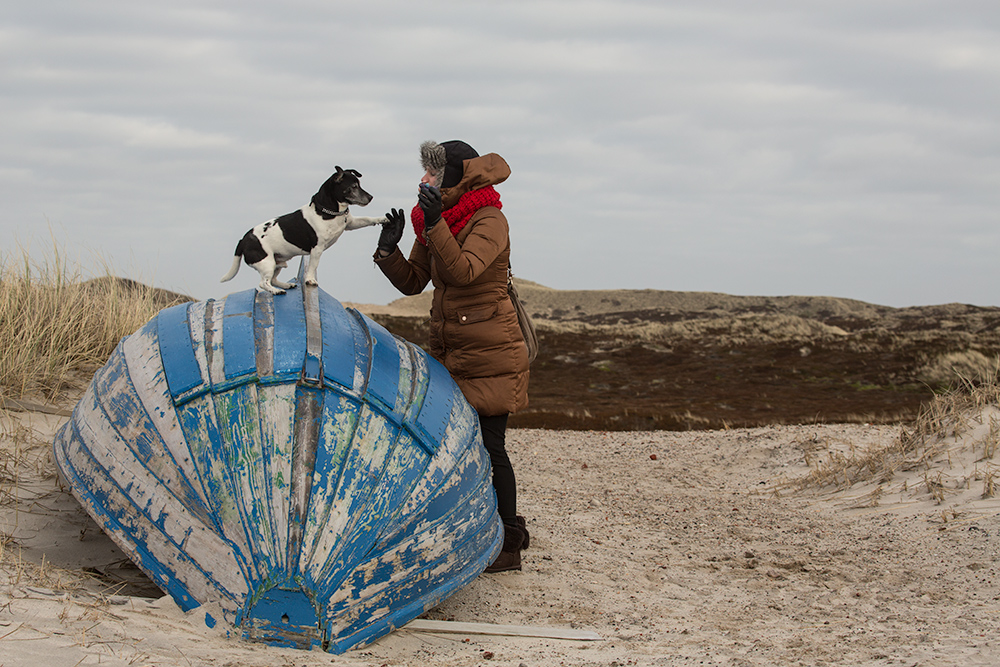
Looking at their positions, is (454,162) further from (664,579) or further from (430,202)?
(664,579)

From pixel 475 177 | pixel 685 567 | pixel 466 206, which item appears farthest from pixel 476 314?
pixel 685 567

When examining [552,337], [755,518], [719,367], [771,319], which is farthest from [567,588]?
[771,319]

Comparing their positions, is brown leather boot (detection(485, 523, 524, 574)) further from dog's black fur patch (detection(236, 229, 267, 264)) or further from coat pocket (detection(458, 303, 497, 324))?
dog's black fur patch (detection(236, 229, 267, 264))

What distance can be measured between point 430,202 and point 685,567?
10.7 feet

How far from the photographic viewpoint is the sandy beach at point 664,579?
331 centimetres

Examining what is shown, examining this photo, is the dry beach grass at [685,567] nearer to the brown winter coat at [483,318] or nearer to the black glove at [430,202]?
the brown winter coat at [483,318]

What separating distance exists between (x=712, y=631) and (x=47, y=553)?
378 centimetres

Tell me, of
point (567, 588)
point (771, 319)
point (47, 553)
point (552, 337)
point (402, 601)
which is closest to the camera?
point (402, 601)

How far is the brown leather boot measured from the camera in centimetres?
514

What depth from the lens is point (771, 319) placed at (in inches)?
1054

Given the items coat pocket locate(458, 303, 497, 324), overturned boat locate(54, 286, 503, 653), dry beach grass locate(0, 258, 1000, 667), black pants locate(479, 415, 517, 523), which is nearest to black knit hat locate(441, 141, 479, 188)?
coat pocket locate(458, 303, 497, 324)

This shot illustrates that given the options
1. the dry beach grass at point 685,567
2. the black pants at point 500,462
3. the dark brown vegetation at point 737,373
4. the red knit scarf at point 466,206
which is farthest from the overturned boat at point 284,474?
the dark brown vegetation at point 737,373

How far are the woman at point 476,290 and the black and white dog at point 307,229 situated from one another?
378 millimetres

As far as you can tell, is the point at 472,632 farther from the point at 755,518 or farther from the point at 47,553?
the point at 755,518
